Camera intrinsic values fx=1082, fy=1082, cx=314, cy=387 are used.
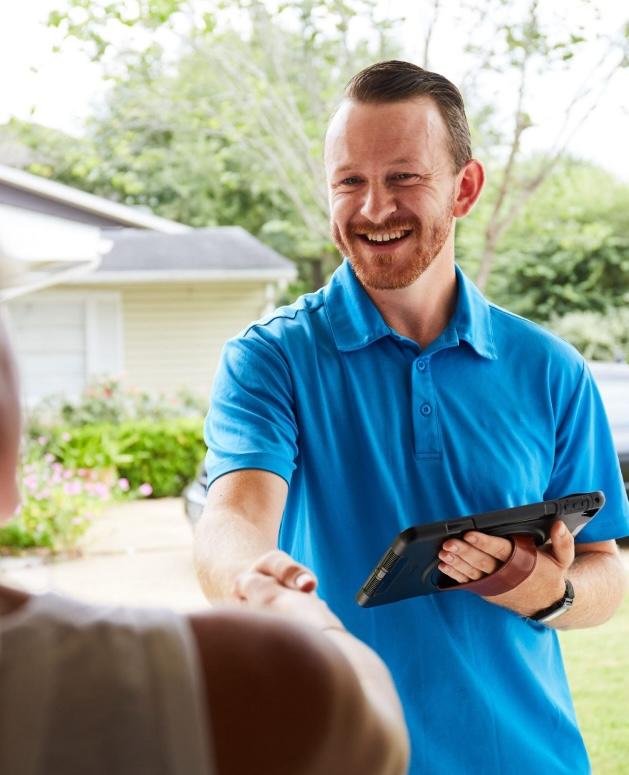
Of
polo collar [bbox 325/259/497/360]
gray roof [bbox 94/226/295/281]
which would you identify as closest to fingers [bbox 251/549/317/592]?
polo collar [bbox 325/259/497/360]

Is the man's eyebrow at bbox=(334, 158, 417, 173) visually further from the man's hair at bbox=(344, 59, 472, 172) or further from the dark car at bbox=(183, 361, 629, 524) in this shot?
the dark car at bbox=(183, 361, 629, 524)

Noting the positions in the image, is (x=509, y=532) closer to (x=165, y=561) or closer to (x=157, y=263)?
(x=165, y=561)

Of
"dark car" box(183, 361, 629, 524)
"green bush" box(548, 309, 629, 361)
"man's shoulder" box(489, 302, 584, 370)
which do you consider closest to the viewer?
"man's shoulder" box(489, 302, 584, 370)

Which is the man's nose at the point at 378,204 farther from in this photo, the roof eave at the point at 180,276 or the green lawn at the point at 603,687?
the roof eave at the point at 180,276

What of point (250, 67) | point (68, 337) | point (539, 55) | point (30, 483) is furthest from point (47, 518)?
point (68, 337)

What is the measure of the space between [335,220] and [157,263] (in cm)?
1301

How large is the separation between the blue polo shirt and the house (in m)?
12.5

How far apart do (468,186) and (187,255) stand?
13.1m

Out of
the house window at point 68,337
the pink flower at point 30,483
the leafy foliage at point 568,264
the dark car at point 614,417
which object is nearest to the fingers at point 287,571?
the dark car at point 614,417

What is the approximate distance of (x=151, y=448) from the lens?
459 inches

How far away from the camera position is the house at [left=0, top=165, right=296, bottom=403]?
14492mm

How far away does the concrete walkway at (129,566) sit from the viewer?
7.32m

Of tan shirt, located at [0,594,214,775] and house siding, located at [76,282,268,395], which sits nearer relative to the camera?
tan shirt, located at [0,594,214,775]

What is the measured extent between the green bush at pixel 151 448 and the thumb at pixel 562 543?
32.4ft
